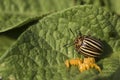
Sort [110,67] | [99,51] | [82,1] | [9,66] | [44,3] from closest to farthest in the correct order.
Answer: [9,66] → [110,67] → [99,51] → [82,1] → [44,3]

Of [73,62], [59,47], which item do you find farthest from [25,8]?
[73,62]

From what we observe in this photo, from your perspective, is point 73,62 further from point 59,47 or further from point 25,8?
point 25,8

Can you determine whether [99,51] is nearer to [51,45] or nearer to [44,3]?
[51,45]

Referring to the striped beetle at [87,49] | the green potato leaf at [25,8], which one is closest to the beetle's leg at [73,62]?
the striped beetle at [87,49]

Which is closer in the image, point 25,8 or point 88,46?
point 88,46

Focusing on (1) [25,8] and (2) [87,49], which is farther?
(1) [25,8]

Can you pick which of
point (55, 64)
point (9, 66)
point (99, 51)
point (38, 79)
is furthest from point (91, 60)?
point (9, 66)

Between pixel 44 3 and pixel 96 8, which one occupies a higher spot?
pixel 96 8
